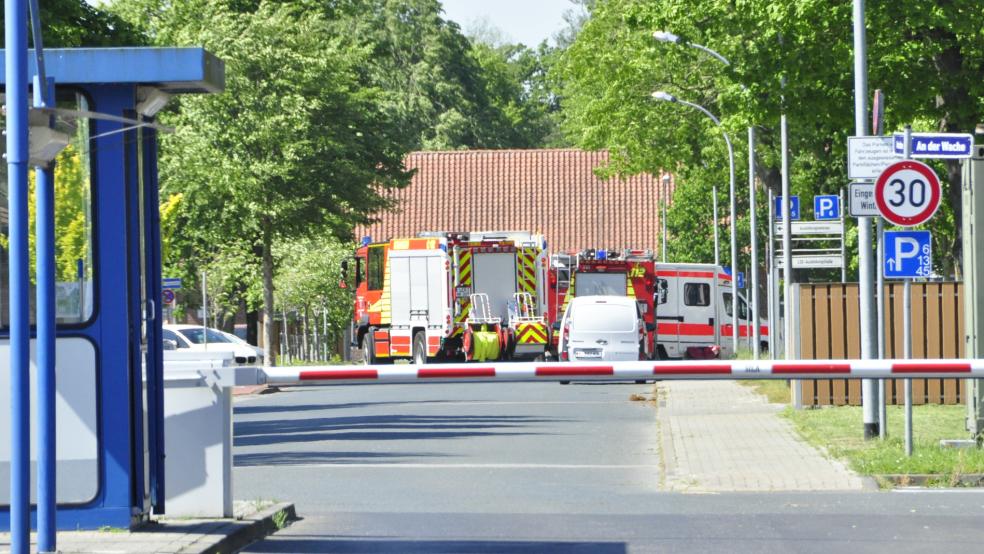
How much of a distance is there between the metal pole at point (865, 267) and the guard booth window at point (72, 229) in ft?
32.1

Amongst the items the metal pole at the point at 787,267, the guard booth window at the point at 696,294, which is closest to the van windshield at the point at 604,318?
the metal pole at the point at 787,267

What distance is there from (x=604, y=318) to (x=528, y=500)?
23.8 meters

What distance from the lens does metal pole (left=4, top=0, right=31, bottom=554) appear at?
8.09 m

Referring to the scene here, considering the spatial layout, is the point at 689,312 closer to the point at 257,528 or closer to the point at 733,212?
the point at 733,212

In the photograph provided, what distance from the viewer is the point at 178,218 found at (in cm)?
4819

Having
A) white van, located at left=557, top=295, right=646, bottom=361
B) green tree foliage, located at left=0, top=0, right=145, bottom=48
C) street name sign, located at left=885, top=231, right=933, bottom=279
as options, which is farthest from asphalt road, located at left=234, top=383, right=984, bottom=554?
white van, located at left=557, top=295, right=646, bottom=361

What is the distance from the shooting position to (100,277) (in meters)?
9.54

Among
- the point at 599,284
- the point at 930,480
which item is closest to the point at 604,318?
the point at 599,284

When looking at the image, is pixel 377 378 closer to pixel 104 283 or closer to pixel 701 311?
pixel 104 283

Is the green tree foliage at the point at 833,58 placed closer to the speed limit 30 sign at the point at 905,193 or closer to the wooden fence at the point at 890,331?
the wooden fence at the point at 890,331

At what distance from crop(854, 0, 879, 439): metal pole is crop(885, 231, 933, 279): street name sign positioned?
557 mm

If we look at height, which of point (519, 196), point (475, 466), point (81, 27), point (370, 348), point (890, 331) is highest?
point (519, 196)

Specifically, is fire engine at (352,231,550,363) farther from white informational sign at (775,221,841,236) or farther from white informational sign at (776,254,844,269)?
white informational sign at (775,221,841,236)

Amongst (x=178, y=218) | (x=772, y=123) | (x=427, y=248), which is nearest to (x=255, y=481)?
(x=772, y=123)
